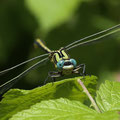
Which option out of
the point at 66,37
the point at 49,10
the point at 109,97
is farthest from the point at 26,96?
the point at 66,37

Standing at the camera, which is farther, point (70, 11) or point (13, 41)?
point (13, 41)

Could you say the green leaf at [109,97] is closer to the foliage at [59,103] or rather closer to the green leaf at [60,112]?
the foliage at [59,103]

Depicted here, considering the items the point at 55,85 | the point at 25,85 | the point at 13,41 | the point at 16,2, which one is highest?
the point at 16,2

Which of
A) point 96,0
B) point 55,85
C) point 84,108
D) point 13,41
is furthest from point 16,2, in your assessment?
point 84,108

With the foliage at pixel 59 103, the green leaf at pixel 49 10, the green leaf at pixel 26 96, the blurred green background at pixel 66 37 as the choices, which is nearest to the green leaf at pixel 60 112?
the foliage at pixel 59 103

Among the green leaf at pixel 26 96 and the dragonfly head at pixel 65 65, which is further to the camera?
the dragonfly head at pixel 65 65

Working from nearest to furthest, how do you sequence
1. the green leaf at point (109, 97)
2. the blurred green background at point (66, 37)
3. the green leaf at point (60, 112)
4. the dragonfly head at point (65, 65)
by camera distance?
the green leaf at point (60, 112)
the green leaf at point (109, 97)
the dragonfly head at point (65, 65)
the blurred green background at point (66, 37)

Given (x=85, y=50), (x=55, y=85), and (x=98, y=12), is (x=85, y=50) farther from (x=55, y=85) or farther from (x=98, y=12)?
(x=55, y=85)

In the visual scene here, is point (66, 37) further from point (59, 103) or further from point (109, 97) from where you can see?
point (59, 103)
